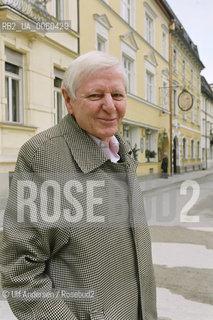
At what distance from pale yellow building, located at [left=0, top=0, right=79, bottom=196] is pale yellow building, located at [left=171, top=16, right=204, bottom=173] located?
39.0 ft

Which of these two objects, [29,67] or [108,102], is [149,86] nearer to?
[29,67]

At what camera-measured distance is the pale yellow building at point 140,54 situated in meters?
13.3

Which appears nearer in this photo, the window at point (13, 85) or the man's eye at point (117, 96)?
the man's eye at point (117, 96)

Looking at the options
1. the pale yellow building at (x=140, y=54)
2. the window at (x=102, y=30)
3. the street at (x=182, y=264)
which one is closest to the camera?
the street at (x=182, y=264)

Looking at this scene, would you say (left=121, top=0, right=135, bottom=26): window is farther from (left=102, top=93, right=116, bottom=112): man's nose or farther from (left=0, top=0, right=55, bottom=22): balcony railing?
(left=102, top=93, right=116, bottom=112): man's nose

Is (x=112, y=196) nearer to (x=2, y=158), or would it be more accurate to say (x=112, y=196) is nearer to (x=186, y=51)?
(x=2, y=158)

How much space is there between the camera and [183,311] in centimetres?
298

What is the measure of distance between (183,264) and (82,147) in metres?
3.39

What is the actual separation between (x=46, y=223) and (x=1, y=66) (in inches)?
317

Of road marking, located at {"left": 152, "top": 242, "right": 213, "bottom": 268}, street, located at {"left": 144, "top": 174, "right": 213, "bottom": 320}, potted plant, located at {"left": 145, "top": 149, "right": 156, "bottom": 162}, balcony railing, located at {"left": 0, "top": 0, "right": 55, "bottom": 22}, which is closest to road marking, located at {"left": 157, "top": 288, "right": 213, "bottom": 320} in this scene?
street, located at {"left": 144, "top": 174, "right": 213, "bottom": 320}

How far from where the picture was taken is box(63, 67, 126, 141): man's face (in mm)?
1225

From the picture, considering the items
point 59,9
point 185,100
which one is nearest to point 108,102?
point 59,9

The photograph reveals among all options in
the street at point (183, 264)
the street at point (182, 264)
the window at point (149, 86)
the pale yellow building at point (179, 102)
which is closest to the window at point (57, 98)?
the street at point (182, 264)

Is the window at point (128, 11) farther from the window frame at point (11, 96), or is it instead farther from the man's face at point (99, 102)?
the man's face at point (99, 102)
